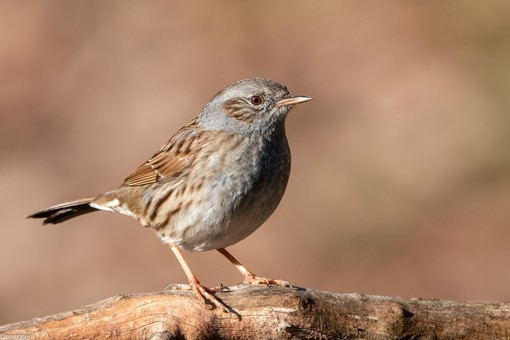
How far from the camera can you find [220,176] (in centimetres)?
762

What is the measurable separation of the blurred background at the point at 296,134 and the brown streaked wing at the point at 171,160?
4.08 metres

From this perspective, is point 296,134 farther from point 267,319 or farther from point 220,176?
point 267,319

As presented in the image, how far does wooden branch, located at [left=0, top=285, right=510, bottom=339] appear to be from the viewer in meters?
6.54

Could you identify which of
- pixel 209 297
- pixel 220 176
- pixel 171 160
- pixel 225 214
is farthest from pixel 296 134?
pixel 209 297

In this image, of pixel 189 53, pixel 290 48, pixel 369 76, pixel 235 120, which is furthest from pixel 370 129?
pixel 235 120

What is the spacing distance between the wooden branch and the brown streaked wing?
140 centimetres

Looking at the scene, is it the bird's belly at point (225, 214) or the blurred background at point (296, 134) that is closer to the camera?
the bird's belly at point (225, 214)

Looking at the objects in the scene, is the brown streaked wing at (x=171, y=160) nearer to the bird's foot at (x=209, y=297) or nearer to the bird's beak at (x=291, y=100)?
the bird's beak at (x=291, y=100)

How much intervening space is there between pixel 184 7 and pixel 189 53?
1117 mm

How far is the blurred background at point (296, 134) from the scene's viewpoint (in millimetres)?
12930

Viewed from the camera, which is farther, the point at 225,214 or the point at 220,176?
the point at 220,176

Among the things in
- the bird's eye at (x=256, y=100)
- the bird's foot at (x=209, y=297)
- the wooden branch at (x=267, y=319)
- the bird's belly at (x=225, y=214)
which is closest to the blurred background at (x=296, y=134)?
the bird's eye at (x=256, y=100)

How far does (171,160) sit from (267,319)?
6.45 ft

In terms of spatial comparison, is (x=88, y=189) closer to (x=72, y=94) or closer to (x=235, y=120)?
(x=72, y=94)
